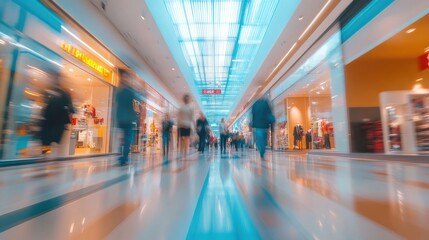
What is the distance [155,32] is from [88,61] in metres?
2.49

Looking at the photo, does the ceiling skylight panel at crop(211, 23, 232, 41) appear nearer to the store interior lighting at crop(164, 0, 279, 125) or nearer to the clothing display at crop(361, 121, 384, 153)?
the store interior lighting at crop(164, 0, 279, 125)

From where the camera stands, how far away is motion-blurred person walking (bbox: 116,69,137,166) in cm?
350

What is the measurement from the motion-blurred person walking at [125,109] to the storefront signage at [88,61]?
3026 millimetres

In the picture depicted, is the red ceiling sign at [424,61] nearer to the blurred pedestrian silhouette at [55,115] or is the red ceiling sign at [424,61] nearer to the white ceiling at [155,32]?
the white ceiling at [155,32]

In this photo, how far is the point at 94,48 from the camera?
21.0ft


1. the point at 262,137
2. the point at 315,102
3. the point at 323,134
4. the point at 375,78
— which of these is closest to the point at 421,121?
the point at 375,78

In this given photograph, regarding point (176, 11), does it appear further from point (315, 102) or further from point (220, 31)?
point (315, 102)

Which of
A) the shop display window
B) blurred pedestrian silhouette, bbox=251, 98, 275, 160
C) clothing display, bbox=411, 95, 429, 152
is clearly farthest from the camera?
the shop display window

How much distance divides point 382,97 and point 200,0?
6540 mm

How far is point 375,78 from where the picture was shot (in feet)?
23.8

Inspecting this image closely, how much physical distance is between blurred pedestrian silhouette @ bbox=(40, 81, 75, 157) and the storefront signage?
308 cm

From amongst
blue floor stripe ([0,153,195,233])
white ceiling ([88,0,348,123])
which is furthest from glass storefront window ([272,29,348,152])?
blue floor stripe ([0,153,195,233])

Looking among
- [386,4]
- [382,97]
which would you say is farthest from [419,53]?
[386,4]

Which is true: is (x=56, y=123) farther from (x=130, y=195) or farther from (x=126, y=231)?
(x=126, y=231)
